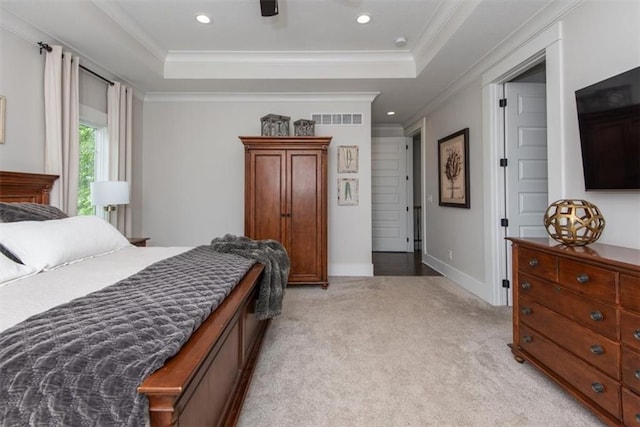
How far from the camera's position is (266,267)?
2025mm

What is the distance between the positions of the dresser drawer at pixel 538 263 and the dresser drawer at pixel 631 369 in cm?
48

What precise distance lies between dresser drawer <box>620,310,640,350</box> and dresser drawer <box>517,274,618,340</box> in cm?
3

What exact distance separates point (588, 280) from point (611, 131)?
929mm

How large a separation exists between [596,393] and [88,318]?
7.43ft

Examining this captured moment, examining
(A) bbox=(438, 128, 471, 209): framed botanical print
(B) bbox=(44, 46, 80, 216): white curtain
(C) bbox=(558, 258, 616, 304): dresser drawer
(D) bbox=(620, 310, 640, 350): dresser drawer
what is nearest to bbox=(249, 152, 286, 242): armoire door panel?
(B) bbox=(44, 46, 80, 216): white curtain

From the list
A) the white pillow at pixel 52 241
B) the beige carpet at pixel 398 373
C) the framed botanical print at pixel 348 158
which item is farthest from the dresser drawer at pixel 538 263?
the white pillow at pixel 52 241

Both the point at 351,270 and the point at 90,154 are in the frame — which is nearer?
the point at 90,154

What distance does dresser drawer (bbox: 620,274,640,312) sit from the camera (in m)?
1.27

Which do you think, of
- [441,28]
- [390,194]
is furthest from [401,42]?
[390,194]

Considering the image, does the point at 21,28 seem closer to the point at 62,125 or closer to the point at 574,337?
the point at 62,125

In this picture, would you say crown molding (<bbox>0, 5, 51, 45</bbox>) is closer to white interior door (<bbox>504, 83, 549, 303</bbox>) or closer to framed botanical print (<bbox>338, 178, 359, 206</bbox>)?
framed botanical print (<bbox>338, 178, 359, 206</bbox>)

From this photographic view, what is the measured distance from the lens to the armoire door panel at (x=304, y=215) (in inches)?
142

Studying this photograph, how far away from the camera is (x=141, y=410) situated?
27.2 inches

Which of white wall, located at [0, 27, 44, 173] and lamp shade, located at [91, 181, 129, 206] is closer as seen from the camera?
white wall, located at [0, 27, 44, 173]
